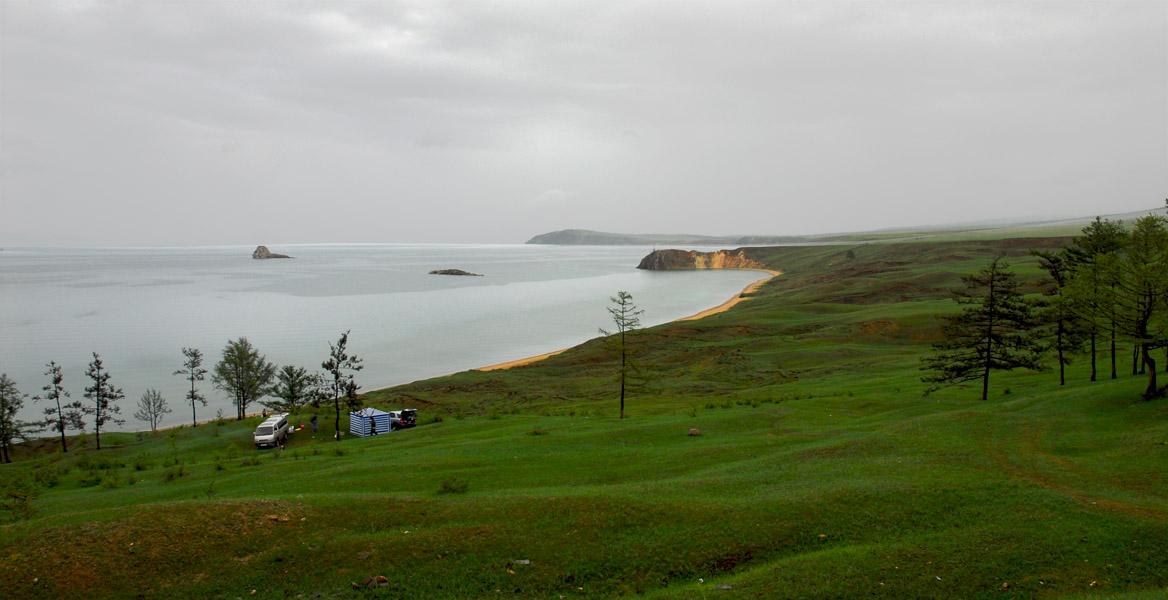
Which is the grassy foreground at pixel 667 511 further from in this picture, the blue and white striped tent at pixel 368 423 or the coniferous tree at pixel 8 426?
the coniferous tree at pixel 8 426

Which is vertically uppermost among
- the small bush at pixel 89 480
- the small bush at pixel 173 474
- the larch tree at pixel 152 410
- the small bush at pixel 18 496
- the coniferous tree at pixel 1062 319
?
the coniferous tree at pixel 1062 319

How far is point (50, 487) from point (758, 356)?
43.8 metres

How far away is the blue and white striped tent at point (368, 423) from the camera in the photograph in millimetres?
33003

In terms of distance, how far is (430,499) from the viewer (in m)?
14.6

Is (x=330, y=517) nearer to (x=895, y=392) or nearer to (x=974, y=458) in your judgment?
(x=974, y=458)

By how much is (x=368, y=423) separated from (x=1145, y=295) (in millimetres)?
34709

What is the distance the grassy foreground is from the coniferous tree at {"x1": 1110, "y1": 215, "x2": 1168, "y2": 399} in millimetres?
2162

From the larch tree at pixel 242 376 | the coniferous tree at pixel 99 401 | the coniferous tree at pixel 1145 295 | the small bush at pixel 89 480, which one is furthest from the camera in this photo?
the larch tree at pixel 242 376

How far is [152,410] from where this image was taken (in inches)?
1763

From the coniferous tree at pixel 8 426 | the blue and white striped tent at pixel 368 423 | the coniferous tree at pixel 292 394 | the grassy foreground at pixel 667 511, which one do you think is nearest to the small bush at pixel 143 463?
the grassy foreground at pixel 667 511

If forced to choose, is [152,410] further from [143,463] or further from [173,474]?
[173,474]

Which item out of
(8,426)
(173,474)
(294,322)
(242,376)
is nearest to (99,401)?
(8,426)

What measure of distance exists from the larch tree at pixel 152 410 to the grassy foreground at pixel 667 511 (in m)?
15.2

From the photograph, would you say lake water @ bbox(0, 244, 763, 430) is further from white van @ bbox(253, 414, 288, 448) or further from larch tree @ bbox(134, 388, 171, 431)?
white van @ bbox(253, 414, 288, 448)
